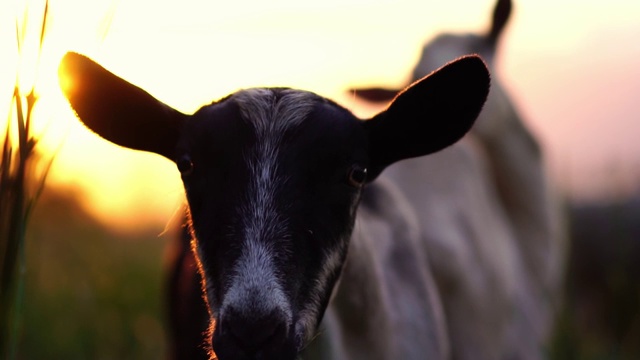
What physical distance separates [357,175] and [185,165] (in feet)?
1.63

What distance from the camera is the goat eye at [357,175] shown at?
10.4ft

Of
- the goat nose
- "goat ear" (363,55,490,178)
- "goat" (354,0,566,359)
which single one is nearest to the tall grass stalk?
the goat nose

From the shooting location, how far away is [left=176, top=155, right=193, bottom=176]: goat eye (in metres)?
3.18

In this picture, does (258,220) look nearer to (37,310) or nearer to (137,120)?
(137,120)

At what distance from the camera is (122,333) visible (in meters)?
6.46

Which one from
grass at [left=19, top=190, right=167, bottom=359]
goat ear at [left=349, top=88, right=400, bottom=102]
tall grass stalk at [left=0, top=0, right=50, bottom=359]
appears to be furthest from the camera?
grass at [left=19, top=190, right=167, bottom=359]

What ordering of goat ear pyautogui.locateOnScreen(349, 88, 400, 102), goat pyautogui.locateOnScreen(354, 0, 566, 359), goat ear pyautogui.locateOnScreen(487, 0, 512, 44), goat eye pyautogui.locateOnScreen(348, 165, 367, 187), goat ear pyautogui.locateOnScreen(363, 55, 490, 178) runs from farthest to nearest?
goat ear pyautogui.locateOnScreen(487, 0, 512, 44)
goat ear pyautogui.locateOnScreen(349, 88, 400, 102)
goat pyautogui.locateOnScreen(354, 0, 566, 359)
goat ear pyautogui.locateOnScreen(363, 55, 490, 178)
goat eye pyautogui.locateOnScreen(348, 165, 367, 187)

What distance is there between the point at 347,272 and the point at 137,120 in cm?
85

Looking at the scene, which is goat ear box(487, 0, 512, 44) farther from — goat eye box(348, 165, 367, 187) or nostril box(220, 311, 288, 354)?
nostril box(220, 311, 288, 354)

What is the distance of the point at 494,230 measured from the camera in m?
5.73

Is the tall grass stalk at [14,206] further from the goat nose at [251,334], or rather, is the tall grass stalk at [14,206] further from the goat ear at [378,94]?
the goat ear at [378,94]

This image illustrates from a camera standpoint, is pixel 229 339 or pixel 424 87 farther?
pixel 424 87

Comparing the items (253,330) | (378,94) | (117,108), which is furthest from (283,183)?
(378,94)

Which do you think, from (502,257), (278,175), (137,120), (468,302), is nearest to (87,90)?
(137,120)
